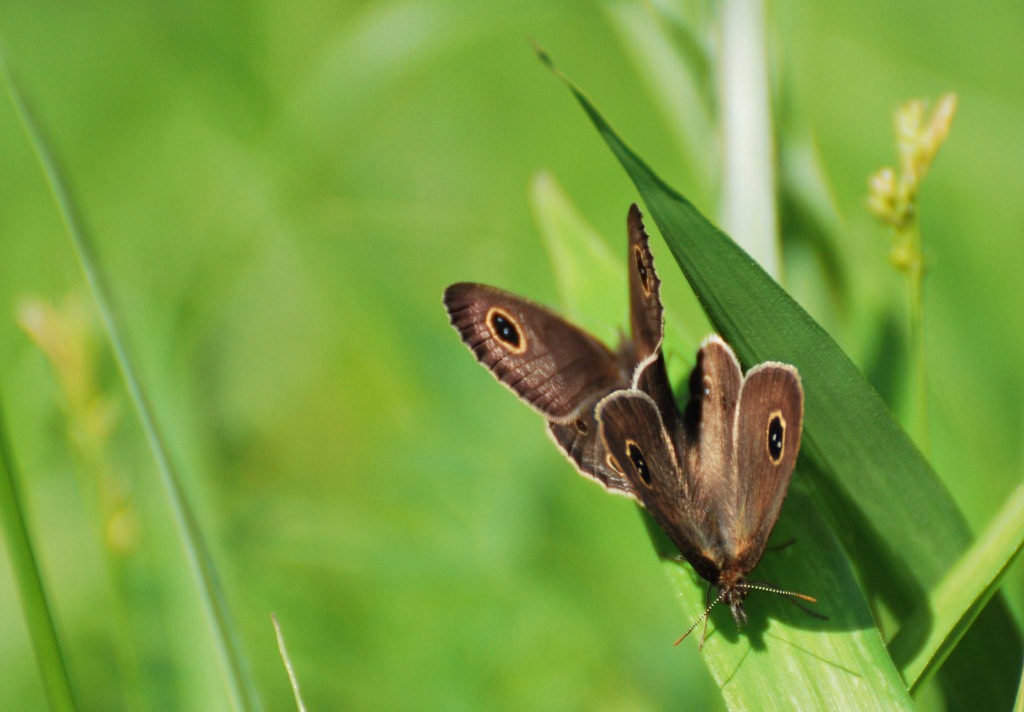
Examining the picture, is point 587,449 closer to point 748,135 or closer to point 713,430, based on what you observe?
point 713,430

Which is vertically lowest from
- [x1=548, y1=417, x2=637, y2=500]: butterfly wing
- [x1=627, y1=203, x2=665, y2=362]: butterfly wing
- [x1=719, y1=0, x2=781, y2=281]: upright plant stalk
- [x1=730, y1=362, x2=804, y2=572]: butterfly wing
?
[x1=730, y1=362, x2=804, y2=572]: butterfly wing

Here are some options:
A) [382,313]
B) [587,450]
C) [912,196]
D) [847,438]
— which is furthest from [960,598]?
[382,313]

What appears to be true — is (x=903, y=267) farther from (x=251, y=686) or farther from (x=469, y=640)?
(x=469, y=640)

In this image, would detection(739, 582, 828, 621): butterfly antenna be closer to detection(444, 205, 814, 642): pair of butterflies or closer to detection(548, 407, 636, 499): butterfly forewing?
detection(444, 205, 814, 642): pair of butterflies

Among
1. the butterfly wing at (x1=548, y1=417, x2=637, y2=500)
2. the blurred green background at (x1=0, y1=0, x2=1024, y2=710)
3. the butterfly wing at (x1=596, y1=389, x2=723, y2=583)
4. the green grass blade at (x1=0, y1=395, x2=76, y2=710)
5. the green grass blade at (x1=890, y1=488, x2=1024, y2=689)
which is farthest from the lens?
the blurred green background at (x1=0, y1=0, x2=1024, y2=710)

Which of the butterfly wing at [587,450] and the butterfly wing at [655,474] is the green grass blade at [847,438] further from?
the butterfly wing at [587,450]

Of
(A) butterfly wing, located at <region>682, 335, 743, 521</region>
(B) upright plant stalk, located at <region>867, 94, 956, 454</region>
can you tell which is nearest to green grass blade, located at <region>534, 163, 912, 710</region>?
(A) butterfly wing, located at <region>682, 335, 743, 521</region>

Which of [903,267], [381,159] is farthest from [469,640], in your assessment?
[381,159]
